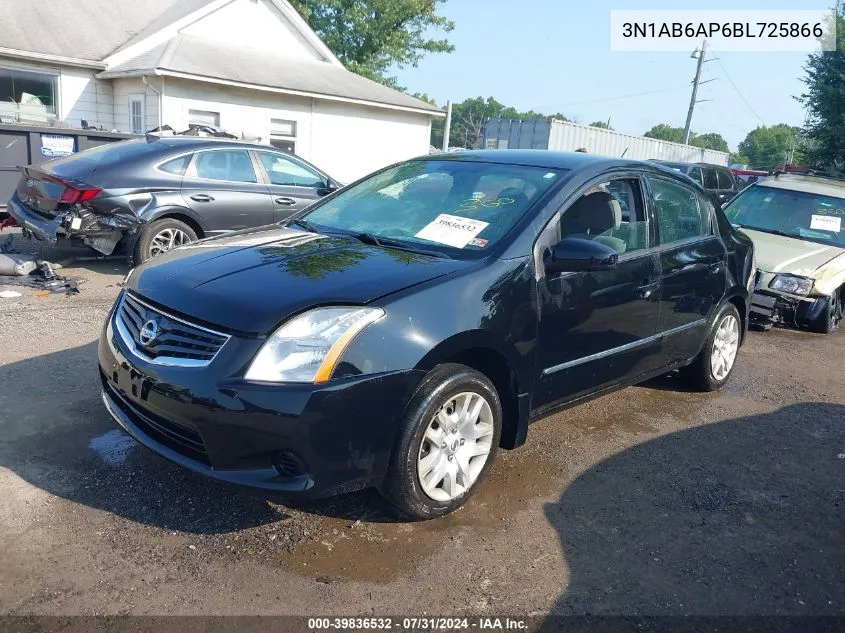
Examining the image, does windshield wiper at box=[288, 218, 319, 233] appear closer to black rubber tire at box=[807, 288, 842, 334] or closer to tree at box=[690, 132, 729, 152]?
black rubber tire at box=[807, 288, 842, 334]

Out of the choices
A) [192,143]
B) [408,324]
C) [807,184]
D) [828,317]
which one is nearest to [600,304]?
[408,324]

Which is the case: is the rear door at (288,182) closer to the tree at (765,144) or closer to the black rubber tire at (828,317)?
the black rubber tire at (828,317)

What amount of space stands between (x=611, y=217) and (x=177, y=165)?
17.4ft

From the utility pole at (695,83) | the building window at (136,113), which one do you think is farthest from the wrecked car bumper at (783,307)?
the utility pole at (695,83)

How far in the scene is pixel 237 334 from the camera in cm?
290

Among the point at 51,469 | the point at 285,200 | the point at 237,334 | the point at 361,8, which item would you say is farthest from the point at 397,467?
the point at 361,8

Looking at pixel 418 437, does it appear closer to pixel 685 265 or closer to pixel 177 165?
pixel 685 265

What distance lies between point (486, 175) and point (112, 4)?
58.1 ft

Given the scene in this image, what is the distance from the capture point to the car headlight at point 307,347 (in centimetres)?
285

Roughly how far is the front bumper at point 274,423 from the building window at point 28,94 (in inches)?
554

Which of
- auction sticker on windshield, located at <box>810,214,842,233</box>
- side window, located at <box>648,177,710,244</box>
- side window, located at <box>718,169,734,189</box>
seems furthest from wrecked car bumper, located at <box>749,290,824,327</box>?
side window, located at <box>718,169,734,189</box>

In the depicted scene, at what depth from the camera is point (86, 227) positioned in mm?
7277

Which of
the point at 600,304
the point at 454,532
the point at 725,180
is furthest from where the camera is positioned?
Answer: the point at 725,180

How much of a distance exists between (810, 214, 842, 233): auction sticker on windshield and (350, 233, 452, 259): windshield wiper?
6.39 meters
